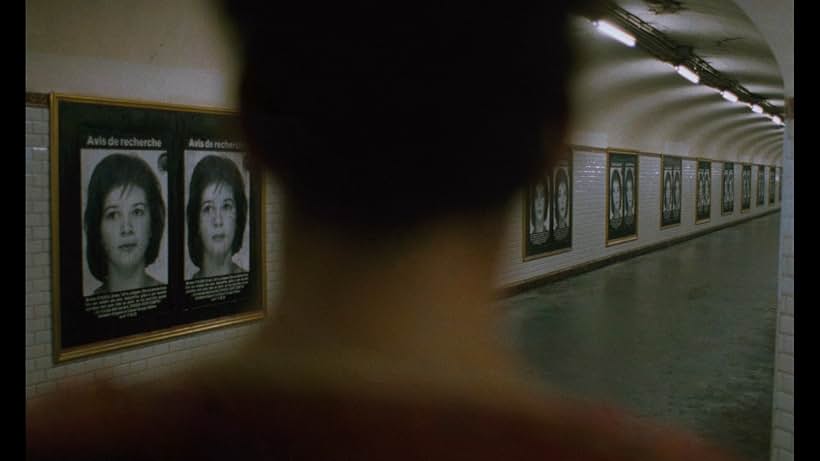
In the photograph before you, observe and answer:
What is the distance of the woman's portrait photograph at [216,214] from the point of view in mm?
5512

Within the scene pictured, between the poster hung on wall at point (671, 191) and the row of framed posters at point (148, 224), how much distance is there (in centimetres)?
1257


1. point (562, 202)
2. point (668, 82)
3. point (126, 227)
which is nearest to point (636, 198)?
point (668, 82)

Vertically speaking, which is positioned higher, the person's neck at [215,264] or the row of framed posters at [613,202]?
the row of framed posters at [613,202]

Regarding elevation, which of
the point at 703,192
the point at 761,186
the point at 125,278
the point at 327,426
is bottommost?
the point at 327,426

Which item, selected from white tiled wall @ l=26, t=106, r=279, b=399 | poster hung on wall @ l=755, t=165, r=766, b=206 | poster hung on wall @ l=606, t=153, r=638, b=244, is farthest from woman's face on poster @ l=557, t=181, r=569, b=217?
poster hung on wall @ l=755, t=165, r=766, b=206

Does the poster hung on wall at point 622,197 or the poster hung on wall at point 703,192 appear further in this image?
the poster hung on wall at point 703,192

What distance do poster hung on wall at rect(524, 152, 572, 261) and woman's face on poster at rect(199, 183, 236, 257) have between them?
5.35 meters

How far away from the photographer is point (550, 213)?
10.5 m

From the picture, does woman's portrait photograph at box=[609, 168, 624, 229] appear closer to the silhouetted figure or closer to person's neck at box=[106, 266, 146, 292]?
the silhouetted figure

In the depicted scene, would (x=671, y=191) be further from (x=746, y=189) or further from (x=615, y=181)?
(x=746, y=189)

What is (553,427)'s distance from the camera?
4781 mm

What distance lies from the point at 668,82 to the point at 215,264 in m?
9.40

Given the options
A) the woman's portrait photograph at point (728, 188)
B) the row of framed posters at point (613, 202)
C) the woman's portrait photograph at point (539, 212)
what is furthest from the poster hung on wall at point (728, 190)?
the woman's portrait photograph at point (539, 212)

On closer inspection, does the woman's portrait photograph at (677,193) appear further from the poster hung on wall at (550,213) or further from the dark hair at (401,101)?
the dark hair at (401,101)
